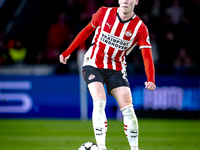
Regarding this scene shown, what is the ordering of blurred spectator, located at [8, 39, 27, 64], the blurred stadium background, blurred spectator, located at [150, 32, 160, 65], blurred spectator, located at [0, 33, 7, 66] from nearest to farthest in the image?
the blurred stadium background → blurred spectator, located at [0, 33, 7, 66] → blurred spectator, located at [8, 39, 27, 64] → blurred spectator, located at [150, 32, 160, 65]

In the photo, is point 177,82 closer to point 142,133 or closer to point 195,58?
point 195,58

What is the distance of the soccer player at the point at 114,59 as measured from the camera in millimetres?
4676

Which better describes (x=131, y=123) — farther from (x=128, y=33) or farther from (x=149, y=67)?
(x=128, y=33)

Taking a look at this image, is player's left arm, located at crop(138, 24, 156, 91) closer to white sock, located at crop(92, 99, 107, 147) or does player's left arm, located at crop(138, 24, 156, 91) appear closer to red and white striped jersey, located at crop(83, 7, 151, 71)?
red and white striped jersey, located at crop(83, 7, 151, 71)

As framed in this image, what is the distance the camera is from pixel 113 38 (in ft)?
15.9

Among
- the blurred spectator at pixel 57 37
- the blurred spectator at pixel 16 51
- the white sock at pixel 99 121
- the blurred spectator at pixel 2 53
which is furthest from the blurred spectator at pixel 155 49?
the white sock at pixel 99 121

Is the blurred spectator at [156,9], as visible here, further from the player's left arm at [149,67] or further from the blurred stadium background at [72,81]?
the player's left arm at [149,67]

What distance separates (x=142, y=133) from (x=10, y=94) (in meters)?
3.99

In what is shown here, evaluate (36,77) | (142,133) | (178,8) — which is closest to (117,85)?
(142,133)

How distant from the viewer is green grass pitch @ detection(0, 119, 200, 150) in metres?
6.15

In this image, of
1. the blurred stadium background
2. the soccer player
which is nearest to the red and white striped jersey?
the soccer player

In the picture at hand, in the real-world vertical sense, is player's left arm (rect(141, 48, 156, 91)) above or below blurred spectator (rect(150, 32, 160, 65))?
below

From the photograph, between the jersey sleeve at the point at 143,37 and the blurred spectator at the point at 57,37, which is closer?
the jersey sleeve at the point at 143,37

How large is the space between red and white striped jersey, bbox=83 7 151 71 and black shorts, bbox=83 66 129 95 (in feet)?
0.19
